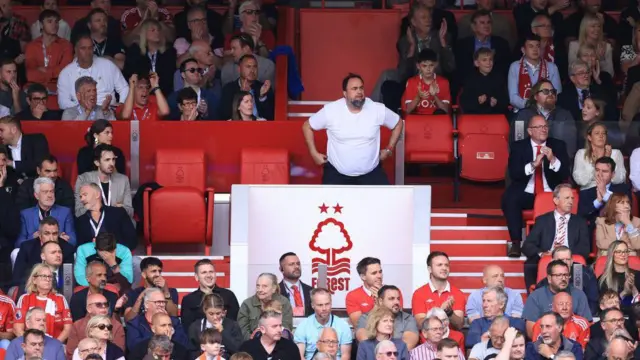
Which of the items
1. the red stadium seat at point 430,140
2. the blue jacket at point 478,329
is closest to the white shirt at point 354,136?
the red stadium seat at point 430,140

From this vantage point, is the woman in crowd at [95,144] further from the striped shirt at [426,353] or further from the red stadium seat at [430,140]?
the striped shirt at [426,353]

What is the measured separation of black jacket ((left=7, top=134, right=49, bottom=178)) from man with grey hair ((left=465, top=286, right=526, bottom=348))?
4.40 meters

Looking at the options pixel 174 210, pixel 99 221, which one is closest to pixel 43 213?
pixel 99 221

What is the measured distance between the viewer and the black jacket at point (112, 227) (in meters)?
16.2

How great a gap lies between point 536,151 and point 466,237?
3.33 ft

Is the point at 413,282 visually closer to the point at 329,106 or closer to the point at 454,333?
the point at 454,333

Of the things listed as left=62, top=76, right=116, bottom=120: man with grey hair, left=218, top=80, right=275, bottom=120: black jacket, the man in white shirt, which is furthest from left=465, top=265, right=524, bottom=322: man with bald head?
the man in white shirt

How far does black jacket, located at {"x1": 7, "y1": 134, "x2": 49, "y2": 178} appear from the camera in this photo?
55.7 ft

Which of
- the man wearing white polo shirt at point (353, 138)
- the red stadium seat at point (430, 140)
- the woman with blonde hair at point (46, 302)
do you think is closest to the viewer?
the woman with blonde hair at point (46, 302)

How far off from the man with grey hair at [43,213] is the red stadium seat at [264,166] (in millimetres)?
1974

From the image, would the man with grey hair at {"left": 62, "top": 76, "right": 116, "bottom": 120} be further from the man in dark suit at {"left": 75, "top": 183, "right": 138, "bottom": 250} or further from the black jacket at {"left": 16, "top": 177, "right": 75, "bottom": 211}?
the man in dark suit at {"left": 75, "top": 183, "right": 138, "bottom": 250}

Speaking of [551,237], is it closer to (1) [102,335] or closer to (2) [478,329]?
(2) [478,329]

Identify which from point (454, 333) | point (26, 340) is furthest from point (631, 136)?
point (26, 340)

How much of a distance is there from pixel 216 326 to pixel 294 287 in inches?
34.3
